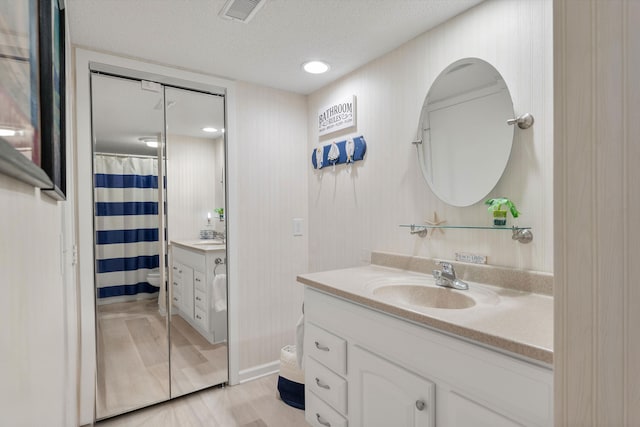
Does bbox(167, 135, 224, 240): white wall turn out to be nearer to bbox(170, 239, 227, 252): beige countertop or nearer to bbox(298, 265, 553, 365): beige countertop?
bbox(170, 239, 227, 252): beige countertop

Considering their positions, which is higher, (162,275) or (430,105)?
(430,105)

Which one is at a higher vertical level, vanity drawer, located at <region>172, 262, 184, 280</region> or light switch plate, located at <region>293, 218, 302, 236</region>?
light switch plate, located at <region>293, 218, 302, 236</region>

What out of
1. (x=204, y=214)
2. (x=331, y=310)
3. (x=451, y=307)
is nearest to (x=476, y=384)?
(x=451, y=307)

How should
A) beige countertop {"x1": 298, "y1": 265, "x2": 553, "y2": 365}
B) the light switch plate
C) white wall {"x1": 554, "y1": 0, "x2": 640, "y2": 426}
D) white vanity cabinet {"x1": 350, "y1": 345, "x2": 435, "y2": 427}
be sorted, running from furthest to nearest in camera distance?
the light switch plate < white vanity cabinet {"x1": 350, "y1": 345, "x2": 435, "y2": 427} < beige countertop {"x1": 298, "y1": 265, "x2": 553, "y2": 365} < white wall {"x1": 554, "y1": 0, "x2": 640, "y2": 426}

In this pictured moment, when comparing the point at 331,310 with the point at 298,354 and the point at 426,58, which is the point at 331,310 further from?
the point at 426,58

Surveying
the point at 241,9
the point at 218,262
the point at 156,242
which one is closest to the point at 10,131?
the point at 241,9

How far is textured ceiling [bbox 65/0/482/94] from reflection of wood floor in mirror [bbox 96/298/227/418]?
1.54 meters

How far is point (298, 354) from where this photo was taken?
77.5 inches

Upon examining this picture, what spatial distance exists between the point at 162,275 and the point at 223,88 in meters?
1.35

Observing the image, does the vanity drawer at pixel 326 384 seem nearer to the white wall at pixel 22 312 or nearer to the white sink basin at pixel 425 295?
the white sink basin at pixel 425 295

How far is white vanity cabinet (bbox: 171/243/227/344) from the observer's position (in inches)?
89.9

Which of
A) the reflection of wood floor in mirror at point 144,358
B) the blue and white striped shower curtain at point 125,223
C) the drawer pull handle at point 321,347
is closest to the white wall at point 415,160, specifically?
the drawer pull handle at point 321,347

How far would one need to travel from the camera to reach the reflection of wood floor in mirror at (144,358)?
206 centimetres

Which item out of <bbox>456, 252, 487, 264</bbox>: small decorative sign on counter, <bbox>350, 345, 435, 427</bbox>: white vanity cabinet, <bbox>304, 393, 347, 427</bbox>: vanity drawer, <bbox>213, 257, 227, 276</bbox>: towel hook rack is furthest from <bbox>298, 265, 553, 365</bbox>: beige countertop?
<bbox>213, 257, 227, 276</bbox>: towel hook rack
